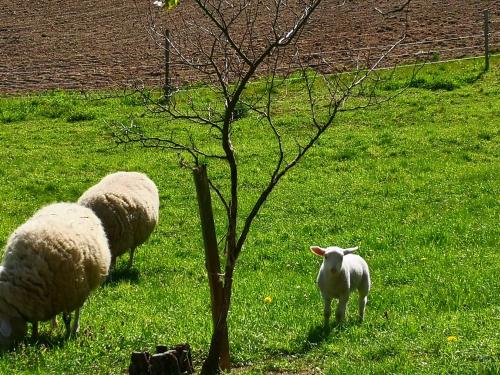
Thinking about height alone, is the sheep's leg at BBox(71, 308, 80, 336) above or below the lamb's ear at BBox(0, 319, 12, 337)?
below

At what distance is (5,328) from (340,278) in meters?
3.54

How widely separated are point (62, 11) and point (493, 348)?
40205mm

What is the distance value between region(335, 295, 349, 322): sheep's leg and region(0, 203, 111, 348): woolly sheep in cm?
279

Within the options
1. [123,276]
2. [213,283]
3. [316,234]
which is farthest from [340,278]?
[316,234]

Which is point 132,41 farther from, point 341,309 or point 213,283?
point 213,283

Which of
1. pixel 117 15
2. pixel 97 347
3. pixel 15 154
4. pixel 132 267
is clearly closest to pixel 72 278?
pixel 97 347

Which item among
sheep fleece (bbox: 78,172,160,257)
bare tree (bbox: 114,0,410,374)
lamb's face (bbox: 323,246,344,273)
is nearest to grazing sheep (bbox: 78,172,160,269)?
sheep fleece (bbox: 78,172,160,257)

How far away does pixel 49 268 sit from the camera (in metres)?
8.83

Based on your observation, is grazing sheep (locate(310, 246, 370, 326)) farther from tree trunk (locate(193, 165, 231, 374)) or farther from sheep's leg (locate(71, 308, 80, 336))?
sheep's leg (locate(71, 308, 80, 336))

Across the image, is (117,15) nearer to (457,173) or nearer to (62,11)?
(62,11)

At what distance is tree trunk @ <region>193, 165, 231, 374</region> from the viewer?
668 cm

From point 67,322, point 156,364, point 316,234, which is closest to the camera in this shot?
point 156,364

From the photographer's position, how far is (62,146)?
69.4 ft

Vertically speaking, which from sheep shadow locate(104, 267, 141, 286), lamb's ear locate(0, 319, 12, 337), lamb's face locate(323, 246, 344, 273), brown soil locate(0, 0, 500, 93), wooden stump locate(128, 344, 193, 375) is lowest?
sheep shadow locate(104, 267, 141, 286)
